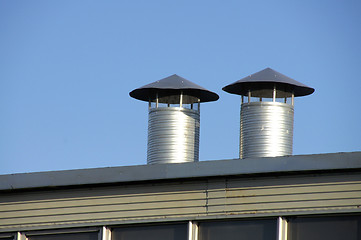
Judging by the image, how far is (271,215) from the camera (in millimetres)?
11891

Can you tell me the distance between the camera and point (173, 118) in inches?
643

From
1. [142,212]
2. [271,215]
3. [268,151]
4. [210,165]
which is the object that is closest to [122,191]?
[142,212]

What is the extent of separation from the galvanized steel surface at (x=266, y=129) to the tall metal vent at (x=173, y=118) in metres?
1.14

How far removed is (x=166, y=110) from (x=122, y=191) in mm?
3843

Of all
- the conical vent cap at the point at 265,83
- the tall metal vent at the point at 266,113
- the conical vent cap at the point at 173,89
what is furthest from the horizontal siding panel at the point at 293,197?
the conical vent cap at the point at 173,89

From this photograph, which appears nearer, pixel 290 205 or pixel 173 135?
pixel 290 205

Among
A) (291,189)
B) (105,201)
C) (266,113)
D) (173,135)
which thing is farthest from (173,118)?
(291,189)

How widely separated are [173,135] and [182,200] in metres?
3.63

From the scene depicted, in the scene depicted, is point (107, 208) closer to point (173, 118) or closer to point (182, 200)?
point (182, 200)

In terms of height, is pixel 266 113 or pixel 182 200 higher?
pixel 266 113

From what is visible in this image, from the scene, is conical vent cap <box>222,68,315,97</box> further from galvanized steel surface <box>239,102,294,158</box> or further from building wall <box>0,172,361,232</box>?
building wall <box>0,172,361,232</box>

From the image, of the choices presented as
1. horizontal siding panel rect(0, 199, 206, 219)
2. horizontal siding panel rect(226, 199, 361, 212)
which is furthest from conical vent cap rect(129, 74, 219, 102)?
horizontal siding panel rect(226, 199, 361, 212)

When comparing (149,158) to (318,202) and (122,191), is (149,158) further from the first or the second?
(318,202)

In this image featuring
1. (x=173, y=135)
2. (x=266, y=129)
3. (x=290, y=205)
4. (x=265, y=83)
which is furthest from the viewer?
(x=265, y=83)
